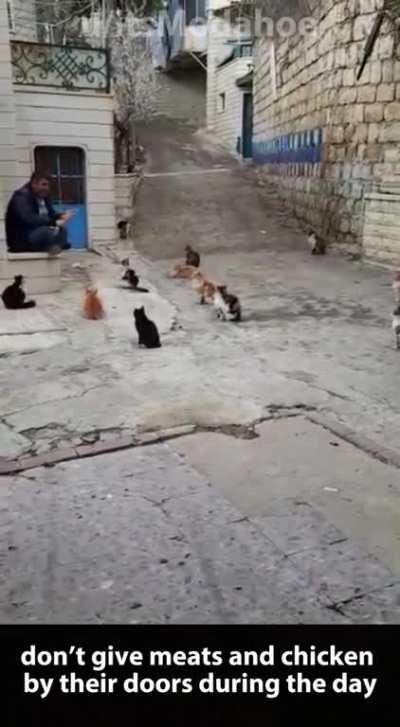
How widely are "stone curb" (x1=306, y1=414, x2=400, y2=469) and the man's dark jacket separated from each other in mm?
5574

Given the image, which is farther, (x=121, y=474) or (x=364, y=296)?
(x=364, y=296)

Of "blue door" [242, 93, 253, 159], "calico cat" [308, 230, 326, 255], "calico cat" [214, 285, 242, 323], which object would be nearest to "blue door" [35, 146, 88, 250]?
"calico cat" [308, 230, 326, 255]

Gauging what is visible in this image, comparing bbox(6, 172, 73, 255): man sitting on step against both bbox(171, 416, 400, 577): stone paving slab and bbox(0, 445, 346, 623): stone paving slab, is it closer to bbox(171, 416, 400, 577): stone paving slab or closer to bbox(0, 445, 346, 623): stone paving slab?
bbox(171, 416, 400, 577): stone paving slab

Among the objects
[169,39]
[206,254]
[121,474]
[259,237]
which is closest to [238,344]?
[121,474]

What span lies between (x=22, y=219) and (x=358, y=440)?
20.0 ft

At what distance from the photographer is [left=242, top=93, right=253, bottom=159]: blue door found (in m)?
25.6

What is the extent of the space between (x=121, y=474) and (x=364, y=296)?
592 centimetres

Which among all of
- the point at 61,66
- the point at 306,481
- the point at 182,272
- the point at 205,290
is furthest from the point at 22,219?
the point at 306,481

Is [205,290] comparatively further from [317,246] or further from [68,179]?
[68,179]

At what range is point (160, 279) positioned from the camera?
994cm
